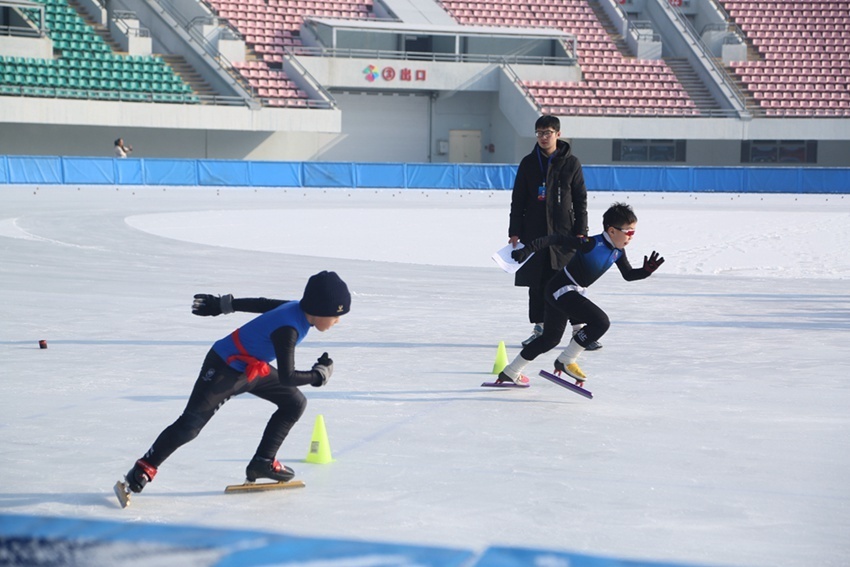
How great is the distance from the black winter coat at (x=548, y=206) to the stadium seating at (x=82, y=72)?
102ft

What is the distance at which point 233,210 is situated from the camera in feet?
85.7

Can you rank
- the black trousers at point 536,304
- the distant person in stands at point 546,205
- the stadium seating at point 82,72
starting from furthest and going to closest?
1. the stadium seating at point 82,72
2. the black trousers at point 536,304
3. the distant person in stands at point 546,205

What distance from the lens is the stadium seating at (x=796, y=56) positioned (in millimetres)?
45500

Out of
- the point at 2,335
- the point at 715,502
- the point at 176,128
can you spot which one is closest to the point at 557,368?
the point at 715,502

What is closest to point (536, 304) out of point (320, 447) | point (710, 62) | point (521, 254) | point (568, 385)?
point (521, 254)

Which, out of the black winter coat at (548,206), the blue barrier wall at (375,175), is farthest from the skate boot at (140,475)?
the blue barrier wall at (375,175)

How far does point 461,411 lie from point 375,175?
104ft

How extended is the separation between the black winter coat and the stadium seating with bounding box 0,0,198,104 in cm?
3115

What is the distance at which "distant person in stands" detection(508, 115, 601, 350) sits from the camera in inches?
329

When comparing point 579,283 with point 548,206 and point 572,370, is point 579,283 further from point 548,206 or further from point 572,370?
point 548,206

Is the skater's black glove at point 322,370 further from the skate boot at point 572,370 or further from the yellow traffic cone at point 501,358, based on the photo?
the yellow traffic cone at point 501,358

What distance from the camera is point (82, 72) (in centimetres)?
3856

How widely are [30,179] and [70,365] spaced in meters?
27.0

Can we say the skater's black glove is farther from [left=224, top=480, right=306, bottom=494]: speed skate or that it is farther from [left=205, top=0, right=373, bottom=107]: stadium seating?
[left=205, top=0, right=373, bottom=107]: stadium seating
